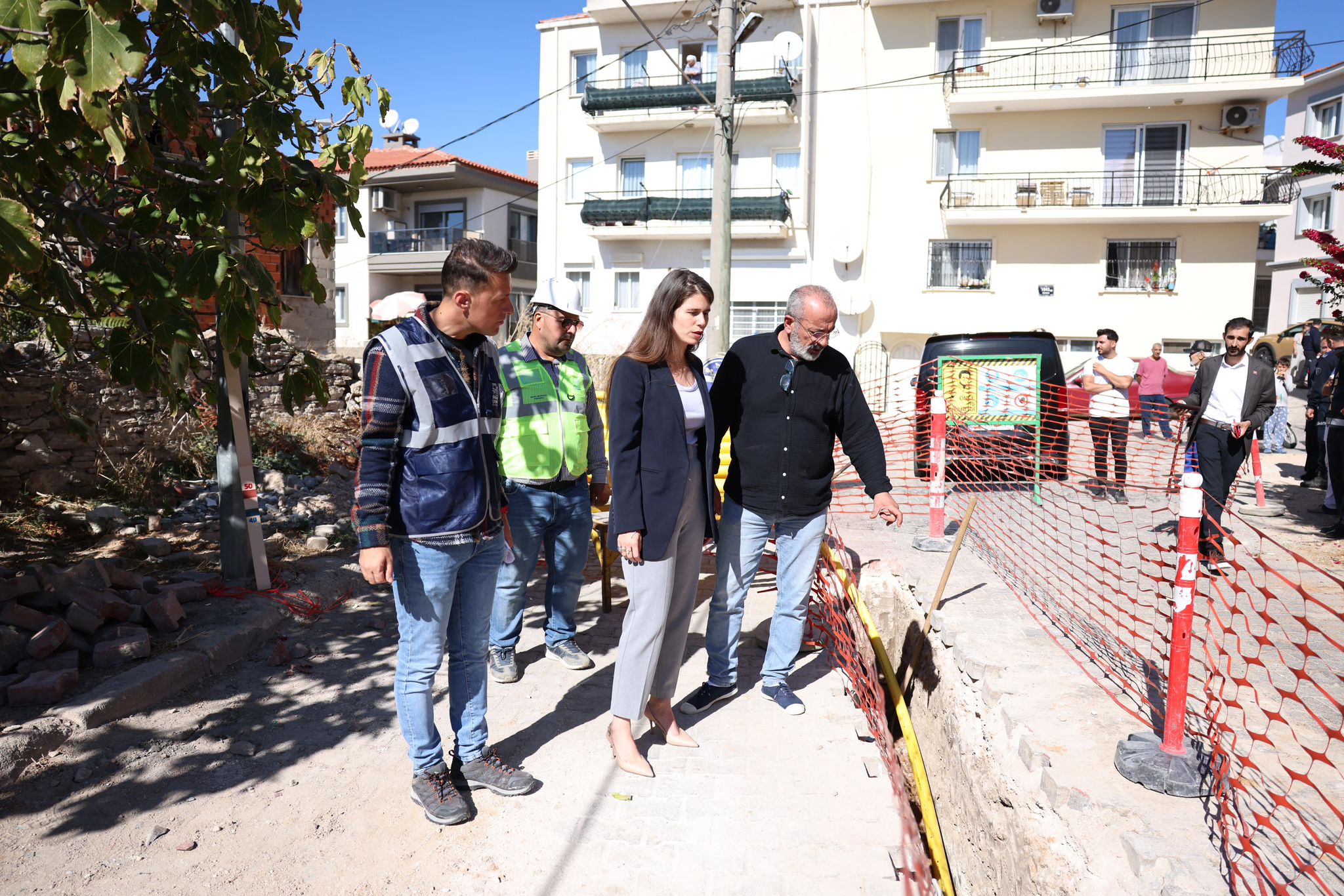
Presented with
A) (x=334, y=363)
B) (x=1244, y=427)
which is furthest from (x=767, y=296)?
(x=1244, y=427)

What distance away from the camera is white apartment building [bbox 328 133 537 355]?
2772 cm

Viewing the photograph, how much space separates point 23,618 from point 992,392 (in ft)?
25.3

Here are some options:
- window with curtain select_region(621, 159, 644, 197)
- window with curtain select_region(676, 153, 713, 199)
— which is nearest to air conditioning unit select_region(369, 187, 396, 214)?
window with curtain select_region(621, 159, 644, 197)

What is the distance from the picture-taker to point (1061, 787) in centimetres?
307

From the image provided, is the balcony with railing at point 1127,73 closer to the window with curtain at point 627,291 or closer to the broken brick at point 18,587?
the window with curtain at point 627,291

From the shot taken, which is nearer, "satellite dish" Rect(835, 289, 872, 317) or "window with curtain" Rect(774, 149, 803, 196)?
"satellite dish" Rect(835, 289, 872, 317)

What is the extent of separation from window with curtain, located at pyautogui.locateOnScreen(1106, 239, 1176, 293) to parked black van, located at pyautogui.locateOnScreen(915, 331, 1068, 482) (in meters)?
13.9

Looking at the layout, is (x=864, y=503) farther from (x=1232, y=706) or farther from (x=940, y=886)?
(x=940, y=886)

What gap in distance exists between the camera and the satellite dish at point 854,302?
21406 millimetres

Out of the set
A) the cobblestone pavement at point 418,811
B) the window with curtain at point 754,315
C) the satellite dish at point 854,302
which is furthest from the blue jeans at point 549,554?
the window with curtain at point 754,315

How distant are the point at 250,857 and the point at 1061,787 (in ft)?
9.27

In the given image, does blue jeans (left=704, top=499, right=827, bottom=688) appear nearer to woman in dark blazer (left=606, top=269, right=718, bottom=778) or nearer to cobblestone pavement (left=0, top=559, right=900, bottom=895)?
cobblestone pavement (left=0, top=559, right=900, bottom=895)

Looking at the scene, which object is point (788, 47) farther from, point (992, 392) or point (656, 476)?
point (656, 476)

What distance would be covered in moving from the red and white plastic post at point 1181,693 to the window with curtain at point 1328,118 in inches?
1211
